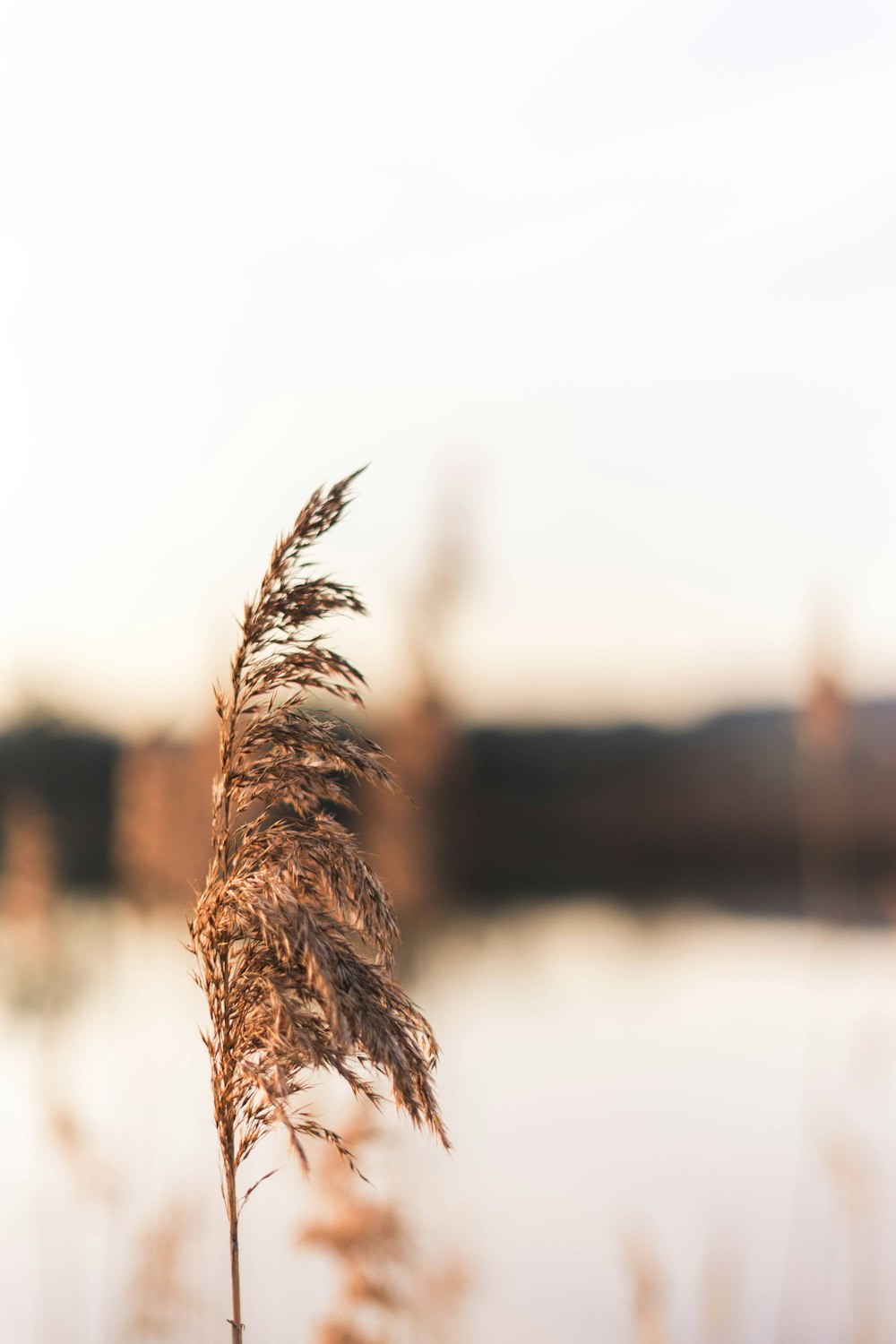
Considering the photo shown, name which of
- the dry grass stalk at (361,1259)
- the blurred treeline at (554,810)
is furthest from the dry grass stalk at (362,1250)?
the blurred treeline at (554,810)

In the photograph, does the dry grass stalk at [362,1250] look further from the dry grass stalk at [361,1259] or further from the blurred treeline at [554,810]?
the blurred treeline at [554,810]

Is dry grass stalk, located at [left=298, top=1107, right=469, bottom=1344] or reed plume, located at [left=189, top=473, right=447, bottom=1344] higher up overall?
reed plume, located at [left=189, top=473, right=447, bottom=1344]

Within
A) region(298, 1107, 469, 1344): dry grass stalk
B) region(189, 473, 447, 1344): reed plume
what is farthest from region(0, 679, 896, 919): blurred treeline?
region(298, 1107, 469, 1344): dry grass stalk

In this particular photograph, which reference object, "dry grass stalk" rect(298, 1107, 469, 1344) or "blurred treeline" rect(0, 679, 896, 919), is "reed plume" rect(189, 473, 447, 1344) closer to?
"blurred treeline" rect(0, 679, 896, 919)

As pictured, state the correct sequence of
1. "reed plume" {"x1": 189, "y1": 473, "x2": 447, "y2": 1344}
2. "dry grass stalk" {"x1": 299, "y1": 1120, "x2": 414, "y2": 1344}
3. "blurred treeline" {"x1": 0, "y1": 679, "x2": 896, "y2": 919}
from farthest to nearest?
"blurred treeline" {"x1": 0, "y1": 679, "x2": 896, "y2": 919} < "dry grass stalk" {"x1": 299, "y1": 1120, "x2": 414, "y2": 1344} < "reed plume" {"x1": 189, "y1": 473, "x2": 447, "y2": 1344}

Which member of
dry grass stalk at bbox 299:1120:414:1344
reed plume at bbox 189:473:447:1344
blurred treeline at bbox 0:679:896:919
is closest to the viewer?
reed plume at bbox 189:473:447:1344

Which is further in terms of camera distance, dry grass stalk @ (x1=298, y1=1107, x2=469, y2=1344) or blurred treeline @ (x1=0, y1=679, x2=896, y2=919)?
blurred treeline @ (x1=0, y1=679, x2=896, y2=919)

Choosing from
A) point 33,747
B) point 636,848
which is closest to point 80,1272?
point 33,747

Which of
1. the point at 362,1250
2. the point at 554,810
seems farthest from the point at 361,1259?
the point at 554,810
